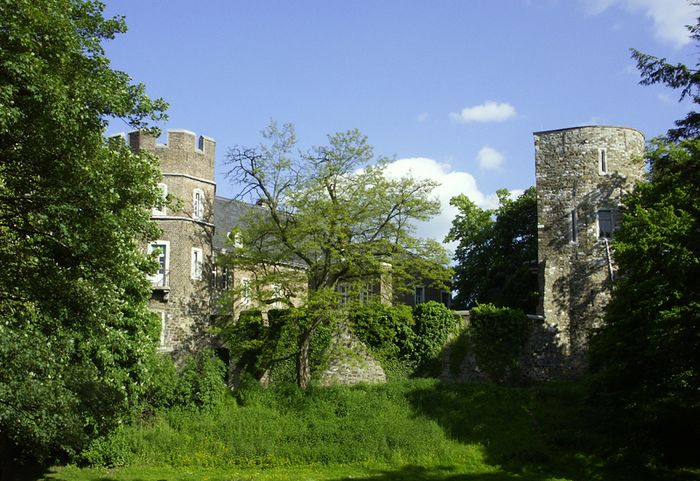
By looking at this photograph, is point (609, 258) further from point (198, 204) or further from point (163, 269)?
point (163, 269)

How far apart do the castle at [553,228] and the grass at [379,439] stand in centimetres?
466

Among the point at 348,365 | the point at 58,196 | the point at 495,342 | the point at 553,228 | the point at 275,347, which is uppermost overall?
the point at 553,228

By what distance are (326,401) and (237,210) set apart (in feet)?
53.5

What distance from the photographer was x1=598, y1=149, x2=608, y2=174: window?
125ft

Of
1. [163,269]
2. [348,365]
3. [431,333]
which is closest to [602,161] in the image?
[431,333]

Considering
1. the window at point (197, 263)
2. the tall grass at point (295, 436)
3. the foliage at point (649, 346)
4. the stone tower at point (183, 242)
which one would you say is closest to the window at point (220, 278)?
the stone tower at point (183, 242)

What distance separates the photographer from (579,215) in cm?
3781

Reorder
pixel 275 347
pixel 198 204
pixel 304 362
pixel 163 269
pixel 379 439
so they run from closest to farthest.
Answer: pixel 379 439, pixel 304 362, pixel 163 269, pixel 275 347, pixel 198 204

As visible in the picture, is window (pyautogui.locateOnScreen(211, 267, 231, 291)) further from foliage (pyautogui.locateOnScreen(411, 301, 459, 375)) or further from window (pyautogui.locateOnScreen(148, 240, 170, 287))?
foliage (pyautogui.locateOnScreen(411, 301, 459, 375))

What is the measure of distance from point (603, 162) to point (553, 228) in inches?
161

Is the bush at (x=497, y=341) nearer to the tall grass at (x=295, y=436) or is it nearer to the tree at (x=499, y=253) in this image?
the tall grass at (x=295, y=436)

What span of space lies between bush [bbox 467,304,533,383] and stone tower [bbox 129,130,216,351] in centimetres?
1250

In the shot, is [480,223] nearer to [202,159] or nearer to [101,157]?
[202,159]

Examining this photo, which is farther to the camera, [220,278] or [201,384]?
[220,278]
